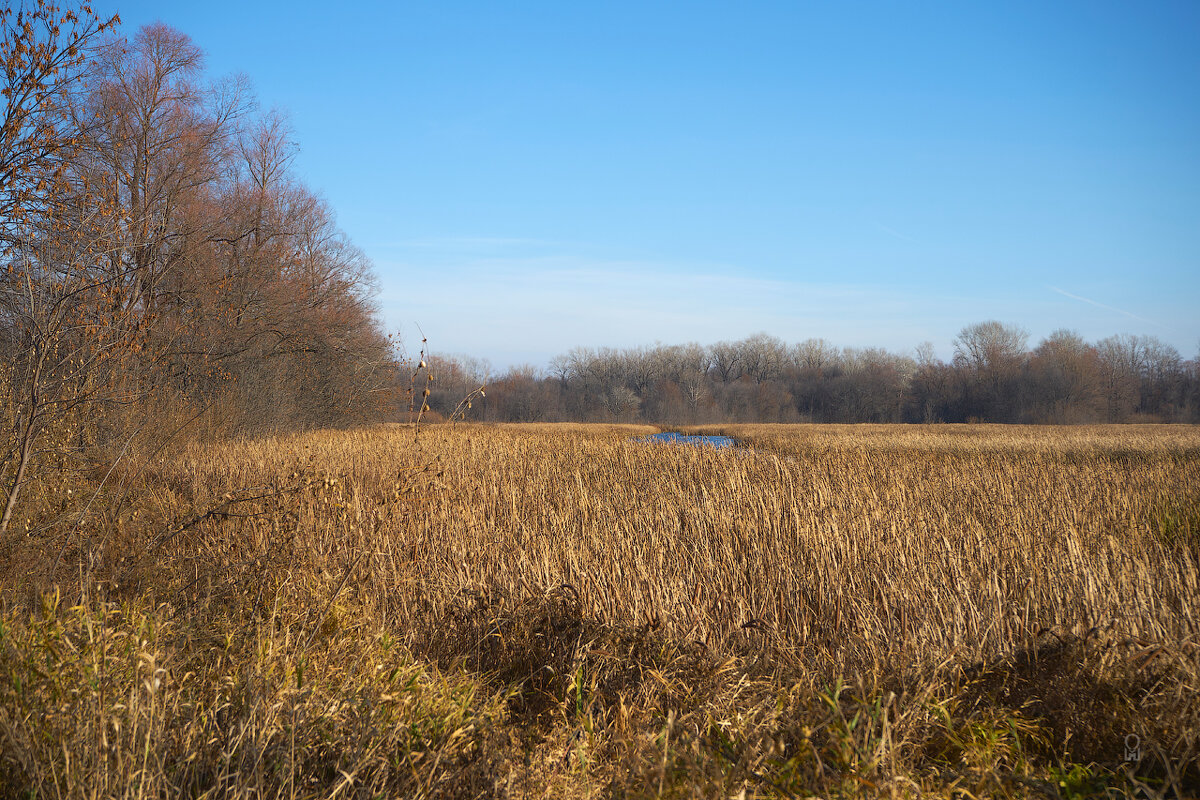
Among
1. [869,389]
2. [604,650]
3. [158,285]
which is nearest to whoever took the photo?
[604,650]

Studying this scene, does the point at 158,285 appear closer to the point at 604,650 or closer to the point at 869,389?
the point at 604,650

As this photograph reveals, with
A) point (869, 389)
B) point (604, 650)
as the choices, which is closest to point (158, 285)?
point (604, 650)

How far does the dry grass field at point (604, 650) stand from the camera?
88.7 inches

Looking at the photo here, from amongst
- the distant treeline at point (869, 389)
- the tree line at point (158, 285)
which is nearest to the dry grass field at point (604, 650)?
the tree line at point (158, 285)

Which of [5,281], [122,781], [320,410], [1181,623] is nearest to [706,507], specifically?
[1181,623]

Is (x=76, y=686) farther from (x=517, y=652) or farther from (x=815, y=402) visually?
(x=815, y=402)

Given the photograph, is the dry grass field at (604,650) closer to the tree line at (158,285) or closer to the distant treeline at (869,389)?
the tree line at (158,285)

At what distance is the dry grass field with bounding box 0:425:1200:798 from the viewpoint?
2.25m

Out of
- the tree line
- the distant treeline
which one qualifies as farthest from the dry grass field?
the distant treeline

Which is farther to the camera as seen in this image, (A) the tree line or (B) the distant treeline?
(B) the distant treeline

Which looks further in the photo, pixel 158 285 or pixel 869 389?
pixel 869 389

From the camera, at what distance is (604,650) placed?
10.2 ft

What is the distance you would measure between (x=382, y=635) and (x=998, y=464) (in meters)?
12.7

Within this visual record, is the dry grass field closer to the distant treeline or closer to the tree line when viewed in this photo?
the tree line
